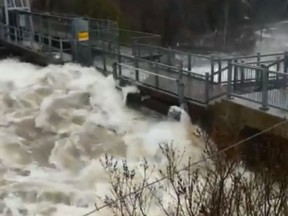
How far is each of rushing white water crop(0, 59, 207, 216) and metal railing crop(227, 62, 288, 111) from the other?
→ 55.5 inches

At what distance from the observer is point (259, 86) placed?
42.9 feet

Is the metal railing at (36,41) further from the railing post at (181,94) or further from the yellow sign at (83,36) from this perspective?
the railing post at (181,94)

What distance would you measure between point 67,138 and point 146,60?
2.95 metres

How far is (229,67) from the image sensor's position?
12.6m

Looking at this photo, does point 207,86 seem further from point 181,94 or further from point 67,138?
point 67,138

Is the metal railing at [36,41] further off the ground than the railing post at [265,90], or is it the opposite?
the railing post at [265,90]

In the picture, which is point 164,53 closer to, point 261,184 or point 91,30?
point 91,30

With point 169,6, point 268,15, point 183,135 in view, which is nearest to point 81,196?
point 183,135

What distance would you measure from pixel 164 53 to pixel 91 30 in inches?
141

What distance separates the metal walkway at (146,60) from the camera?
12617mm

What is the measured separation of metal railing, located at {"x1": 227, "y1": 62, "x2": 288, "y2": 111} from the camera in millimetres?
11555

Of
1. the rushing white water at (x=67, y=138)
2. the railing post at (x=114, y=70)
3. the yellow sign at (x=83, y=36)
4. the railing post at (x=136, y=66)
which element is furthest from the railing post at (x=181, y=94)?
the yellow sign at (x=83, y=36)

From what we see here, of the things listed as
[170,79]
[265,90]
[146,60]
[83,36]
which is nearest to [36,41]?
[83,36]

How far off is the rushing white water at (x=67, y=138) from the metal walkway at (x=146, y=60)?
0.68 metres
